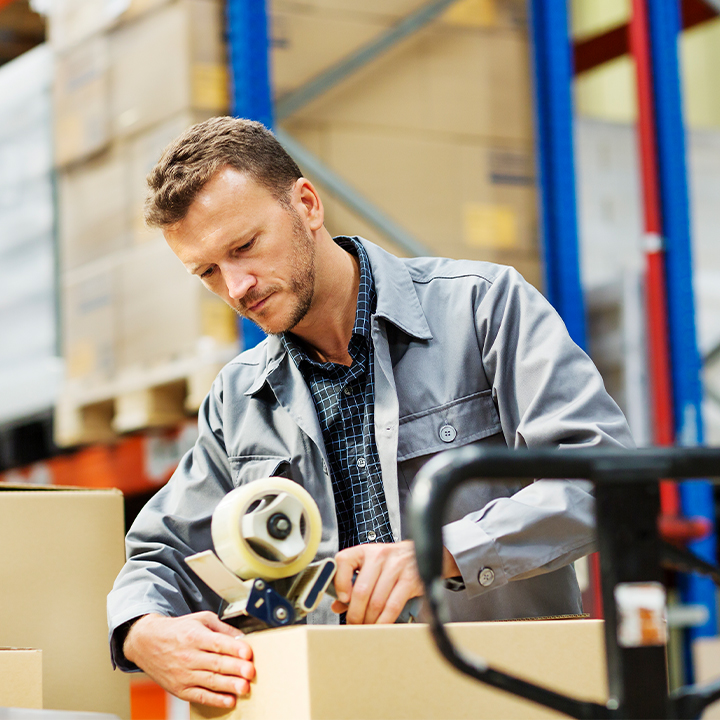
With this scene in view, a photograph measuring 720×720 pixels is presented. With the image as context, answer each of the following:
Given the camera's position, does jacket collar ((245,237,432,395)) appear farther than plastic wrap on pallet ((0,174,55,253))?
No

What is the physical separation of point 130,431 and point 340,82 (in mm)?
1615

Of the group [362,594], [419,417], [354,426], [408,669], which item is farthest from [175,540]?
[408,669]

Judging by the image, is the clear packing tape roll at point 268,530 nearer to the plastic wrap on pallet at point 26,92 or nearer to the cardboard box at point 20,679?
the cardboard box at point 20,679

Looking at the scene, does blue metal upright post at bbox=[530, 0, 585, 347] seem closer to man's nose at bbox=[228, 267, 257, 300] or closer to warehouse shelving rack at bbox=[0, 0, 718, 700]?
warehouse shelving rack at bbox=[0, 0, 718, 700]

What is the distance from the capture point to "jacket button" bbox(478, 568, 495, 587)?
158 cm

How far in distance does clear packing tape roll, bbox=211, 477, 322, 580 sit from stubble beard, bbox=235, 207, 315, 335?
641 mm

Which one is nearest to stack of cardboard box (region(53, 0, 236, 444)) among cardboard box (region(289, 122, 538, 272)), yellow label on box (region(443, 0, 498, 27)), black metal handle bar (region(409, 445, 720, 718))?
cardboard box (region(289, 122, 538, 272))

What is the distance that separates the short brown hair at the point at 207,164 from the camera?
2.01 meters

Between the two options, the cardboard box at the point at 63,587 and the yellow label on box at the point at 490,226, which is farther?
the yellow label on box at the point at 490,226

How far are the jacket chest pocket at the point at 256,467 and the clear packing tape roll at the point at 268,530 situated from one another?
59 cm

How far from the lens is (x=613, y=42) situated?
596cm

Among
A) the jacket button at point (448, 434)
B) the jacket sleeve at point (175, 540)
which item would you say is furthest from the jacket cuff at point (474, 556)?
Answer: the jacket sleeve at point (175, 540)

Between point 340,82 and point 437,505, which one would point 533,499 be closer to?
point 437,505

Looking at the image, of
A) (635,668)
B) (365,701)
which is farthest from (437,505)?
(365,701)
